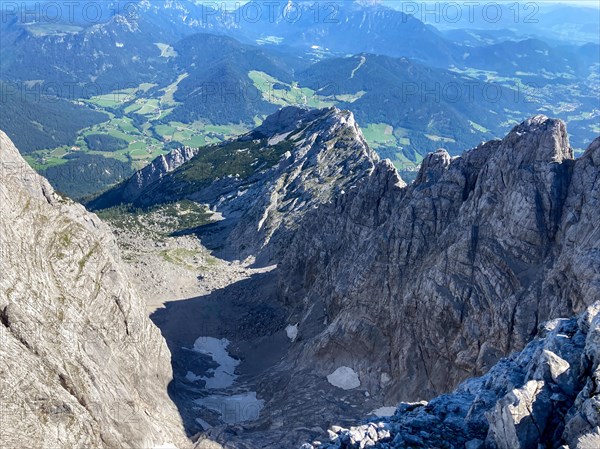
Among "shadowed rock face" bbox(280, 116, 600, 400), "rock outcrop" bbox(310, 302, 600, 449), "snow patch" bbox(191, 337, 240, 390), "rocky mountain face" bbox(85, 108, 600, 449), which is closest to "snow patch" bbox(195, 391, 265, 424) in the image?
"rocky mountain face" bbox(85, 108, 600, 449)

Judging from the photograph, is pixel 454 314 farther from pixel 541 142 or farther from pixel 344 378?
pixel 541 142

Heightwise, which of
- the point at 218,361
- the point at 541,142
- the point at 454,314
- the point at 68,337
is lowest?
the point at 218,361

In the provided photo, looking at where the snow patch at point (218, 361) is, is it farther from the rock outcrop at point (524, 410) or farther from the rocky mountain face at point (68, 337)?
the rock outcrop at point (524, 410)

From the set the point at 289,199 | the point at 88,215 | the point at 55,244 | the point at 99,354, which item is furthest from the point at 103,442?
the point at 289,199

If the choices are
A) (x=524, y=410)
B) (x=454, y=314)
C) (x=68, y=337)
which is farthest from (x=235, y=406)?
(x=524, y=410)

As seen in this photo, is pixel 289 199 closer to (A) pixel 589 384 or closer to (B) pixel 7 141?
(B) pixel 7 141

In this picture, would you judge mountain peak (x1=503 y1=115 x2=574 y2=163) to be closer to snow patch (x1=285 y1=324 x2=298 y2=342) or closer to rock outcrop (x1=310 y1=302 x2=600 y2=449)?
rock outcrop (x1=310 y1=302 x2=600 y2=449)

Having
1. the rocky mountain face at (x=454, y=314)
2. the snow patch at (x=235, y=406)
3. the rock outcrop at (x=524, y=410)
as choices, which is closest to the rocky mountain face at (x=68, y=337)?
the snow patch at (x=235, y=406)
